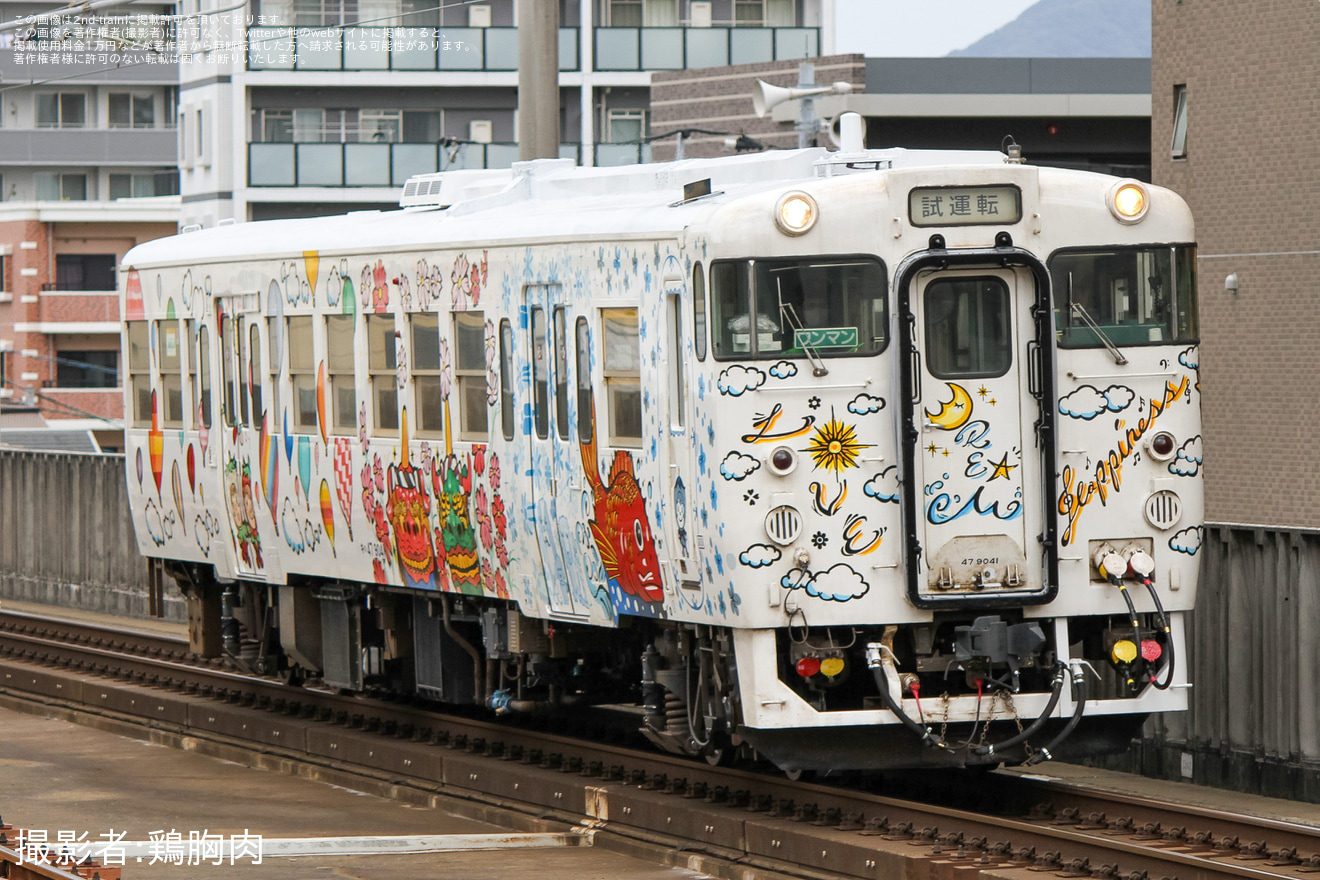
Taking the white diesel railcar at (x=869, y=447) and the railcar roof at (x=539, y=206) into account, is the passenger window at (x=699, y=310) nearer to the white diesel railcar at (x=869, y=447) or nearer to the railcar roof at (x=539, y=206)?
the white diesel railcar at (x=869, y=447)

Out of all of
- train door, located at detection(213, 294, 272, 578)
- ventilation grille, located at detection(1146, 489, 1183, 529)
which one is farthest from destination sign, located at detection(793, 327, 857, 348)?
train door, located at detection(213, 294, 272, 578)

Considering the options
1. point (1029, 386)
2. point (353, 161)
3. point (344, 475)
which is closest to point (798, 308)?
point (1029, 386)

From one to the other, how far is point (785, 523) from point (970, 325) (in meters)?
→ 1.31

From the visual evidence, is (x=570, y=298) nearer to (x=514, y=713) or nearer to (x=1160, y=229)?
(x=1160, y=229)

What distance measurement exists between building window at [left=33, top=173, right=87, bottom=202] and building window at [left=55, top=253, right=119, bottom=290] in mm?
7801

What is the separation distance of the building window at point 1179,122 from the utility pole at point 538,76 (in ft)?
23.6

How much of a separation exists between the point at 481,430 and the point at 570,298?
1.36 metres

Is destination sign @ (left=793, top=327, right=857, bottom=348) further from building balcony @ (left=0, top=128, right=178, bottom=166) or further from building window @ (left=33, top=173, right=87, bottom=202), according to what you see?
building window @ (left=33, top=173, right=87, bottom=202)

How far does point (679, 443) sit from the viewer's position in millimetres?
10867

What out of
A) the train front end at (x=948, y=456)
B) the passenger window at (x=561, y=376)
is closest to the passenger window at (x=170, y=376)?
the passenger window at (x=561, y=376)

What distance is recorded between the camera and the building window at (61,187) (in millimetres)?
66188

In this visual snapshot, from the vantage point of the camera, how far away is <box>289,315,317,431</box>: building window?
48.3 feet

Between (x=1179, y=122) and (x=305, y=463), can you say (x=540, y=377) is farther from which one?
(x=1179, y=122)

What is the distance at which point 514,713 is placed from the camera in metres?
15.0
